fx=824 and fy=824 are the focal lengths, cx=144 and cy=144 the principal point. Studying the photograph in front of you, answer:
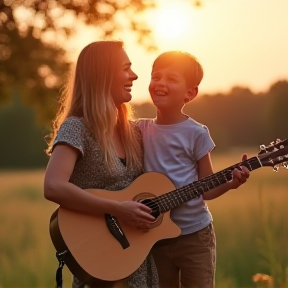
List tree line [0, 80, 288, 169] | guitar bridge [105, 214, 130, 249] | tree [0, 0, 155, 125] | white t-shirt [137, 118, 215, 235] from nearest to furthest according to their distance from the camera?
1. guitar bridge [105, 214, 130, 249]
2. white t-shirt [137, 118, 215, 235]
3. tree [0, 0, 155, 125]
4. tree line [0, 80, 288, 169]

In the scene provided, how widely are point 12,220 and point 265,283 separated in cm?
427

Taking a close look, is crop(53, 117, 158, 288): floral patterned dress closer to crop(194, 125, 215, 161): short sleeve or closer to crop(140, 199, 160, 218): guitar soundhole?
crop(140, 199, 160, 218): guitar soundhole

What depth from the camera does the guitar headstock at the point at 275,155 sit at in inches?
130

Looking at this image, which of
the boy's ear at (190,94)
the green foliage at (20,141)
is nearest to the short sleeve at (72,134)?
the boy's ear at (190,94)

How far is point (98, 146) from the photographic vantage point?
10.3 feet

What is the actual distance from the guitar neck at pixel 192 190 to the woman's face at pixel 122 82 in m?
0.42

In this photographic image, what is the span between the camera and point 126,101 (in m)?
3.26

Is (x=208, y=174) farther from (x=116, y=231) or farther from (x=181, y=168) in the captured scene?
(x=116, y=231)

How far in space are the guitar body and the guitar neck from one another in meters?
0.03

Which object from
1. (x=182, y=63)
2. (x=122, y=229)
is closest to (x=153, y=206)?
(x=122, y=229)

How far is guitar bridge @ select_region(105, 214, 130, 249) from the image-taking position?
3.19 metres

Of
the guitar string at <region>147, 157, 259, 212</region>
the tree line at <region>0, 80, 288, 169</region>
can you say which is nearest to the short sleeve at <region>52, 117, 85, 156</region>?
the guitar string at <region>147, 157, 259, 212</region>

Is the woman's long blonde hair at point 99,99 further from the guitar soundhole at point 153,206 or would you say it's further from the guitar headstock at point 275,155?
the guitar headstock at point 275,155

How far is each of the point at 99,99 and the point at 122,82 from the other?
0.12m
